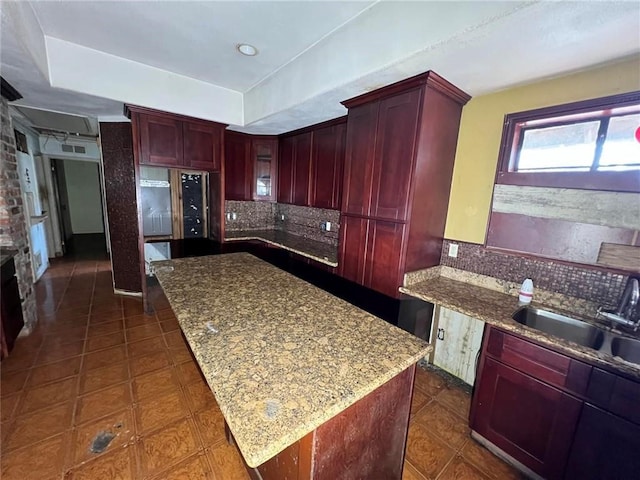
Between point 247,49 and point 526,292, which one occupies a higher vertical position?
point 247,49

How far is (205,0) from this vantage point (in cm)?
160

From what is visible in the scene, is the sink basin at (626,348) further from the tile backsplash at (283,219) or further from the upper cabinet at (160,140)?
the upper cabinet at (160,140)

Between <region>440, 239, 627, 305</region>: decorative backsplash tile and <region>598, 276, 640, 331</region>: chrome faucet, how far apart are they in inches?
5.3

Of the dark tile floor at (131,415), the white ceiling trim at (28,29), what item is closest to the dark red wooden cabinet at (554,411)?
the dark tile floor at (131,415)

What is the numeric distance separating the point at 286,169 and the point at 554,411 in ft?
11.5

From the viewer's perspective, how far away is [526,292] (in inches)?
69.0

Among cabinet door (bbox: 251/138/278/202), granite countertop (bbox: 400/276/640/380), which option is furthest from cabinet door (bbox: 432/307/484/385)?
cabinet door (bbox: 251/138/278/202)

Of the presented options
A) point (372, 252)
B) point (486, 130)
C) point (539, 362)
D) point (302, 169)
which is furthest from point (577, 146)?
point (302, 169)

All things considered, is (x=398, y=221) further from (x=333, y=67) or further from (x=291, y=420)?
(x=291, y=420)

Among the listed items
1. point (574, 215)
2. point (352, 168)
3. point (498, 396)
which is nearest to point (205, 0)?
point (352, 168)

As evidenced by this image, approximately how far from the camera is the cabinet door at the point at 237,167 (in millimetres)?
3658

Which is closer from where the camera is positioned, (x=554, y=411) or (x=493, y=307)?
(x=554, y=411)

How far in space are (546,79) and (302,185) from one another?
2.48m

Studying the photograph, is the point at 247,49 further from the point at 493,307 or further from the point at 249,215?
the point at 493,307
